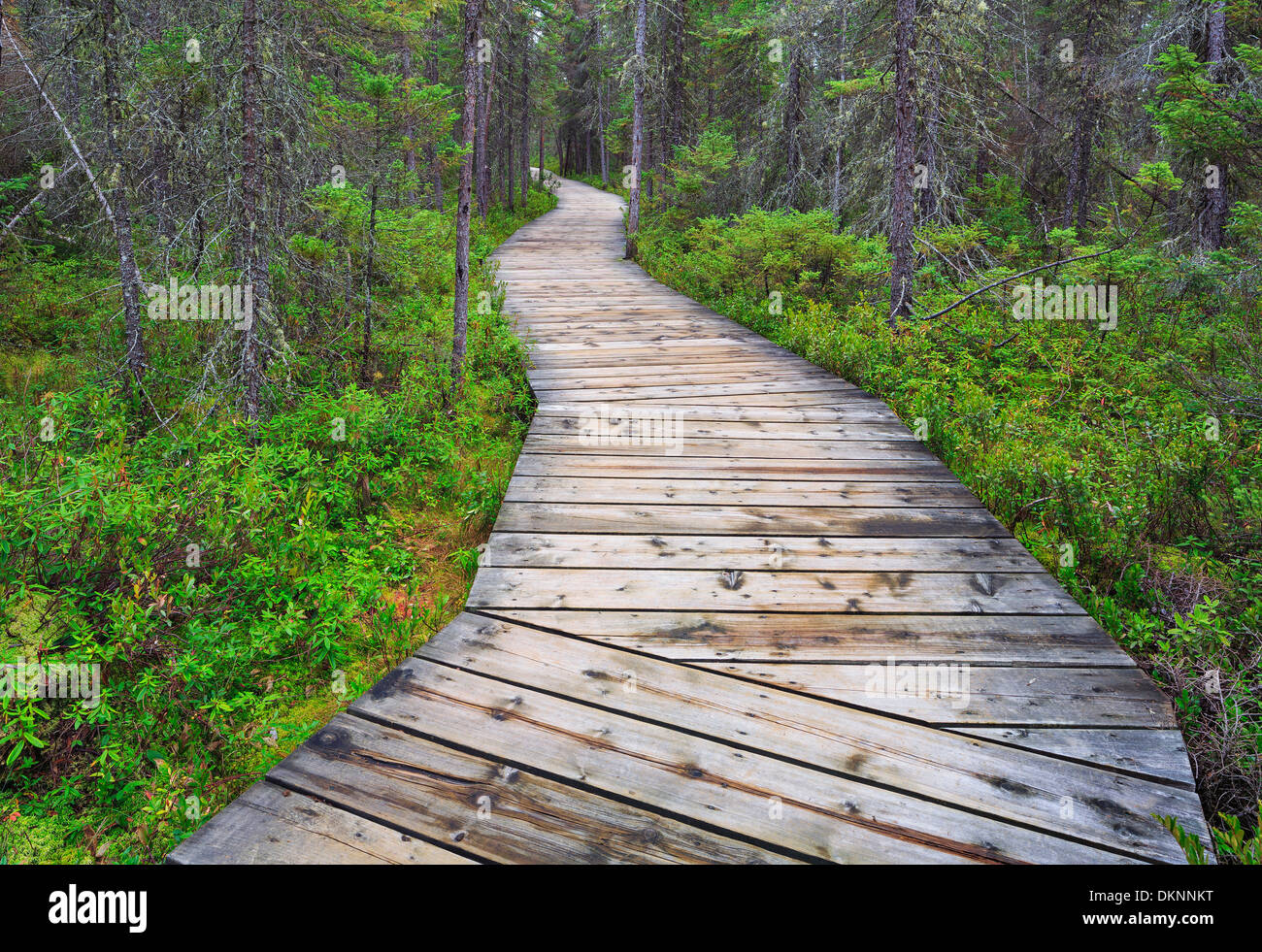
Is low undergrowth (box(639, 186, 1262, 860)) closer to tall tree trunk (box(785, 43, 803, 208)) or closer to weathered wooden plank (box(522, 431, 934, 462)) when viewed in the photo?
weathered wooden plank (box(522, 431, 934, 462))

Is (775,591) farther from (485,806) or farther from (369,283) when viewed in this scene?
(369,283)

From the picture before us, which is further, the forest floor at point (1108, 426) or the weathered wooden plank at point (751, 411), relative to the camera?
the weathered wooden plank at point (751, 411)

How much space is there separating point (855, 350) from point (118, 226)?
8025mm

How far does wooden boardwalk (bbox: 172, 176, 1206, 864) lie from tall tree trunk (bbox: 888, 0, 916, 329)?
4751 millimetres

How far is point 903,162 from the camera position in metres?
8.71

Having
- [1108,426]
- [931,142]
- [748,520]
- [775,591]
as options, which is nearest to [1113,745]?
[775,591]

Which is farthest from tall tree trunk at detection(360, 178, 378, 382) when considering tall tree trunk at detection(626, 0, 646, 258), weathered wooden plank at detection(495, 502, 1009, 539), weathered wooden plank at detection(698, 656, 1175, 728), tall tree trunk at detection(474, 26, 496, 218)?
tall tree trunk at detection(474, 26, 496, 218)

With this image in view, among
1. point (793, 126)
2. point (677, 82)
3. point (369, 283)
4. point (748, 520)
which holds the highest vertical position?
point (677, 82)

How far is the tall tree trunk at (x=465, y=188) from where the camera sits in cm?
648

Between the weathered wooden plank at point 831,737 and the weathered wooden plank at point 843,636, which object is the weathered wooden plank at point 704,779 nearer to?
the weathered wooden plank at point 831,737

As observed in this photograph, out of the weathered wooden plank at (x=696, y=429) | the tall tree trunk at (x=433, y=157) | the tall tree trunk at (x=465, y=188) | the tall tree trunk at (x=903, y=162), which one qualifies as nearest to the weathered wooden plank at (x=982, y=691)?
the weathered wooden plank at (x=696, y=429)

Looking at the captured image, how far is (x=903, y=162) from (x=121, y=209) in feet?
29.6
